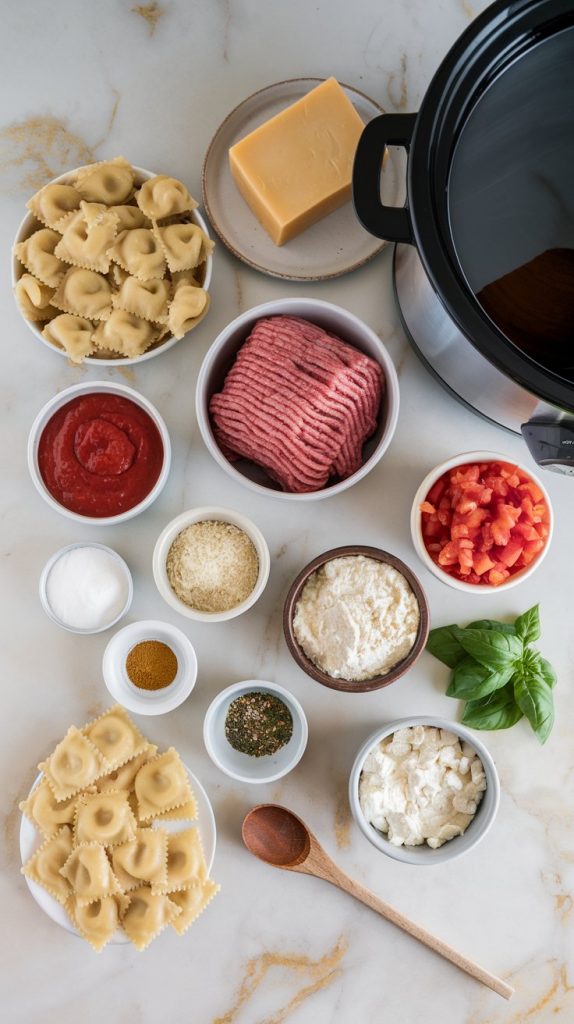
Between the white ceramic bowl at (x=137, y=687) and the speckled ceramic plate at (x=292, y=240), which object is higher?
the speckled ceramic plate at (x=292, y=240)

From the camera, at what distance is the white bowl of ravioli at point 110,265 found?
71.6 inches

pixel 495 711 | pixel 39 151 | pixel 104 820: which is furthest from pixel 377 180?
pixel 104 820

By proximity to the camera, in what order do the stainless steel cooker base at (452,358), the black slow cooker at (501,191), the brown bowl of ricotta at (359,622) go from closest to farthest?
the black slow cooker at (501,191) < the stainless steel cooker base at (452,358) < the brown bowl of ricotta at (359,622)

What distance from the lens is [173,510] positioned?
6.42 ft

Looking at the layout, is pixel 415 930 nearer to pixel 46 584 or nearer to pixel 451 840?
pixel 451 840

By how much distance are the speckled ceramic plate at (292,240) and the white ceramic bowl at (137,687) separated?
2.71 ft

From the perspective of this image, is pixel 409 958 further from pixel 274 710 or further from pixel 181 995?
pixel 274 710

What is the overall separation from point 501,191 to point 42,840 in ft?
5.21

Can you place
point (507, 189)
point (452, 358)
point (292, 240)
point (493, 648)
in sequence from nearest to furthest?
point (507, 189)
point (452, 358)
point (493, 648)
point (292, 240)

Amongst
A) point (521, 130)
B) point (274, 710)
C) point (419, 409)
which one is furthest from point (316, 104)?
point (274, 710)

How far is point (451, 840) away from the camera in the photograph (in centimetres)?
183

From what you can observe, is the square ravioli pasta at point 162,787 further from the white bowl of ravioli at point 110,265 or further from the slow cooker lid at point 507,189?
the slow cooker lid at point 507,189

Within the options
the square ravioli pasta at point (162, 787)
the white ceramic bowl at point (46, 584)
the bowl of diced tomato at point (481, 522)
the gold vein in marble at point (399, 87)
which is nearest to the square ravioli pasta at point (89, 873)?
the square ravioli pasta at point (162, 787)

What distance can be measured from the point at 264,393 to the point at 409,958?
1298 millimetres
